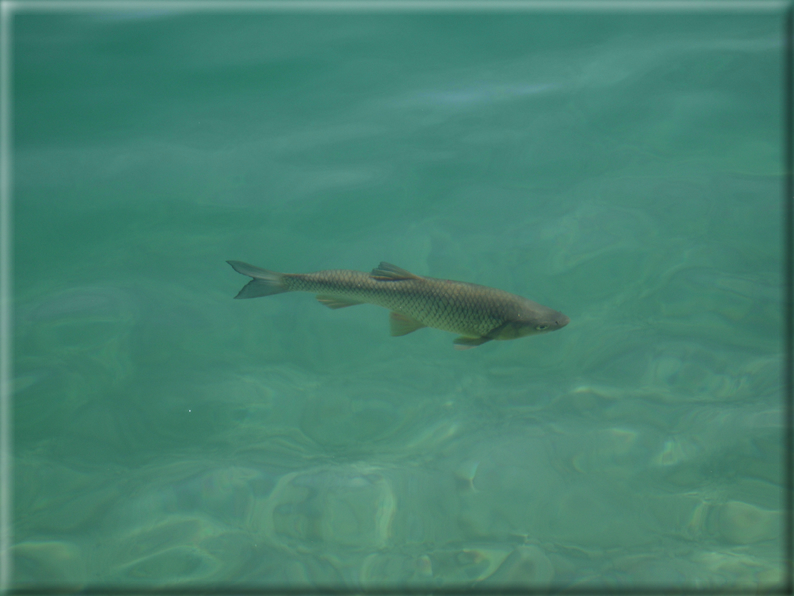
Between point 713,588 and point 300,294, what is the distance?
3541 millimetres

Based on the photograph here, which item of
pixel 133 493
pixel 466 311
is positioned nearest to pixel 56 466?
pixel 133 493

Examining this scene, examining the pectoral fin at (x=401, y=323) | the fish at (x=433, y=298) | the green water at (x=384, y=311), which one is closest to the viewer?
the green water at (x=384, y=311)

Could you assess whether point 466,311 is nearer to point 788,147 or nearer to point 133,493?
point 133,493

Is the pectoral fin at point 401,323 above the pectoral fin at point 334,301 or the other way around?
the other way around

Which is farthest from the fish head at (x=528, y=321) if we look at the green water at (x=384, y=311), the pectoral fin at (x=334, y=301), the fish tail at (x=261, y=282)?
the fish tail at (x=261, y=282)

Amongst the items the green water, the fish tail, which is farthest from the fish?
the green water

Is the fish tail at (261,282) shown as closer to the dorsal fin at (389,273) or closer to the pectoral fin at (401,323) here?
the dorsal fin at (389,273)

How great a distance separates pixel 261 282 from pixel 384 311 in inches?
61.7

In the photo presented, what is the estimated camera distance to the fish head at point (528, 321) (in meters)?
2.69

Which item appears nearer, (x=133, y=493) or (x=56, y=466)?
→ (x=133, y=493)

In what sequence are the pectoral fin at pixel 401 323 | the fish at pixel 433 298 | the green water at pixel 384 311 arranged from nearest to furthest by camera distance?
the green water at pixel 384 311 < the fish at pixel 433 298 < the pectoral fin at pixel 401 323

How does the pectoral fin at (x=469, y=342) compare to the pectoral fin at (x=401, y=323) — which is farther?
the pectoral fin at (x=401, y=323)

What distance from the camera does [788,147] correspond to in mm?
4754

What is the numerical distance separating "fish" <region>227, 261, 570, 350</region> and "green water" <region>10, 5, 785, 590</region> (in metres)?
0.76
